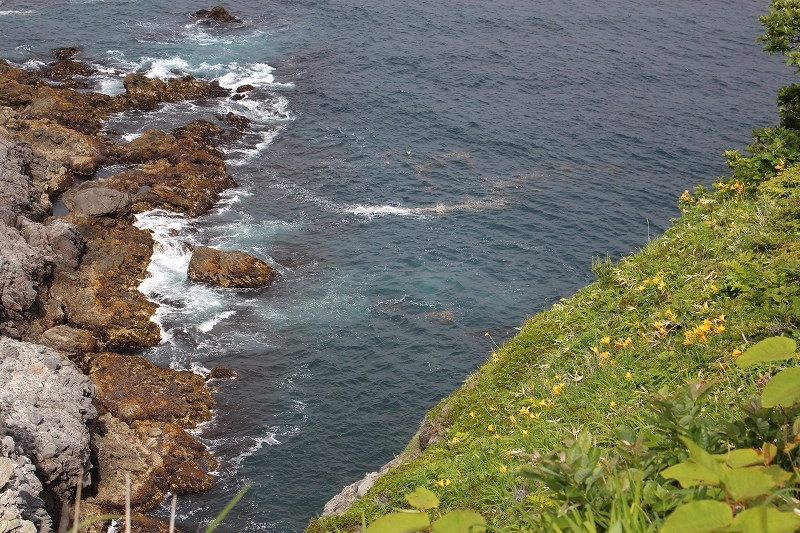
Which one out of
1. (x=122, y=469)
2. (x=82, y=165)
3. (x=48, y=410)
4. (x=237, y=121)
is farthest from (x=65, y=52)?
(x=122, y=469)

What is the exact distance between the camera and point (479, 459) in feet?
35.7

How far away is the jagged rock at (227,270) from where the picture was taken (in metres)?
37.4

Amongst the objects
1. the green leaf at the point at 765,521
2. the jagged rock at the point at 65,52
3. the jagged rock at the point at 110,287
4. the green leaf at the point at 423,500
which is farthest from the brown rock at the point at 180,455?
the jagged rock at the point at 65,52

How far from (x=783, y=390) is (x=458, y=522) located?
201 cm

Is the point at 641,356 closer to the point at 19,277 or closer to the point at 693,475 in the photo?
the point at 693,475

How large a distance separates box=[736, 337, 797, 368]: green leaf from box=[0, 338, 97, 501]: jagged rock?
846 inches

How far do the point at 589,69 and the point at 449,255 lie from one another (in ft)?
102

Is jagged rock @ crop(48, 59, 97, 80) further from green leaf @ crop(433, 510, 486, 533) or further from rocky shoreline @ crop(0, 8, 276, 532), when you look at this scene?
green leaf @ crop(433, 510, 486, 533)

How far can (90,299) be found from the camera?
1347 inches

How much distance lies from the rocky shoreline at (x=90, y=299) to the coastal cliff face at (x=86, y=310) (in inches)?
2.3

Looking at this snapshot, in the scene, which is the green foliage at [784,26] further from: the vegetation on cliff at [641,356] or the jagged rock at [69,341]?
the jagged rock at [69,341]

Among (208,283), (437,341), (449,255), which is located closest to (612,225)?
(449,255)

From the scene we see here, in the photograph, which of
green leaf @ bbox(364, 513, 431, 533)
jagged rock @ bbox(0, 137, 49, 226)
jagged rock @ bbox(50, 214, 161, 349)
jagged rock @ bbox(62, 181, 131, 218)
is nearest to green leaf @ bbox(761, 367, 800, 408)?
green leaf @ bbox(364, 513, 431, 533)

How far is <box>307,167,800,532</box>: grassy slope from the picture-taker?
9742 millimetres
